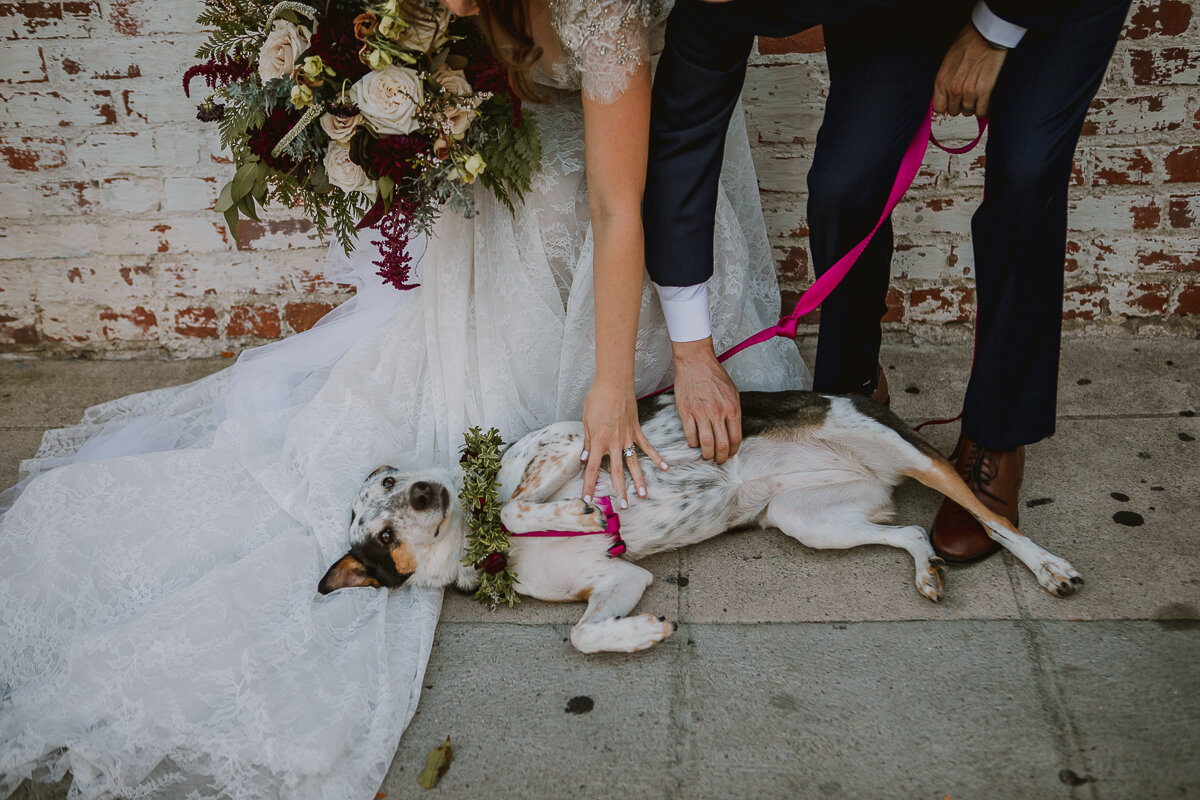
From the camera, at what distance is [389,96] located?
1867 millimetres

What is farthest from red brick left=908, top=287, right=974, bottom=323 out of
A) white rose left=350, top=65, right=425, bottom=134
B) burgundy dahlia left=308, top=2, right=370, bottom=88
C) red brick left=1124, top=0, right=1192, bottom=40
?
burgundy dahlia left=308, top=2, right=370, bottom=88

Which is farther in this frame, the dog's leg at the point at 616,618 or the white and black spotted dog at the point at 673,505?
the white and black spotted dog at the point at 673,505

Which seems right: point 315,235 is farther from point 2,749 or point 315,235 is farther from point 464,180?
point 2,749

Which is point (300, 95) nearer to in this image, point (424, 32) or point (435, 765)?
point (424, 32)

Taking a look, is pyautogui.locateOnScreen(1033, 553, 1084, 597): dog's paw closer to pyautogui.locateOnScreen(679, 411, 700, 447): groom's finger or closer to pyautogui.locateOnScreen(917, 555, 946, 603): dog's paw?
pyautogui.locateOnScreen(917, 555, 946, 603): dog's paw

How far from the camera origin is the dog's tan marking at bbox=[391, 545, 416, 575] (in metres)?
2.13

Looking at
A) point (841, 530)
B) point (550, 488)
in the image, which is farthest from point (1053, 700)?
point (550, 488)

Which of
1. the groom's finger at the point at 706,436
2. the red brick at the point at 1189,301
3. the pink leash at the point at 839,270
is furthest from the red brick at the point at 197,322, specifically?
the red brick at the point at 1189,301

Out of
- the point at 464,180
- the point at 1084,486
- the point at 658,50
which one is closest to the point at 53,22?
the point at 464,180

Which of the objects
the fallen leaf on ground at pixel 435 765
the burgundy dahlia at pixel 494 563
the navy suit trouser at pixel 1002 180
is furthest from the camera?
the burgundy dahlia at pixel 494 563

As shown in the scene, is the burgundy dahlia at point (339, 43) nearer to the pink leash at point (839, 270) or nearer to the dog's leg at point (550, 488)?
the dog's leg at point (550, 488)

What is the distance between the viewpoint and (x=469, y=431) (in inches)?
97.7

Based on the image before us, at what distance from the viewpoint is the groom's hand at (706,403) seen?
219 cm

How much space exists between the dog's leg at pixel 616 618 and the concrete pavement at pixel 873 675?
49mm
